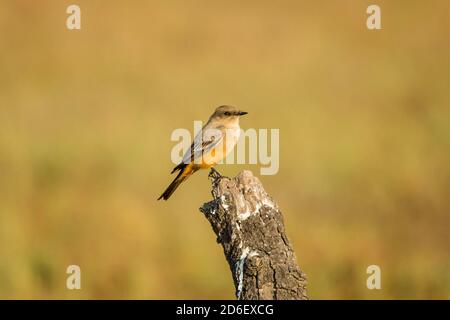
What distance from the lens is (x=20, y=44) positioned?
1981 cm

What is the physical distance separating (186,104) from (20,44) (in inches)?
175

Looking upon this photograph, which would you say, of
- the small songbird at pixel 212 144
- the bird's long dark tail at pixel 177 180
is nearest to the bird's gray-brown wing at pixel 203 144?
the small songbird at pixel 212 144

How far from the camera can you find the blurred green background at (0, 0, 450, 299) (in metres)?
13.4

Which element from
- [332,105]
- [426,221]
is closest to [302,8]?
[332,105]

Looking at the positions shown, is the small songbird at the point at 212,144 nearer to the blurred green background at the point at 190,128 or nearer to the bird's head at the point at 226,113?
the bird's head at the point at 226,113

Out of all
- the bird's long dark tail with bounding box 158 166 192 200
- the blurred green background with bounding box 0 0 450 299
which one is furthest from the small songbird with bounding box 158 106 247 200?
the blurred green background with bounding box 0 0 450 299

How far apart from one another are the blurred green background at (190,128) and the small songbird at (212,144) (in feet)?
8.66

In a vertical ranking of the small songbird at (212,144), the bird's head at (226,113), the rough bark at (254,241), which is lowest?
the rough bark at (254,241)

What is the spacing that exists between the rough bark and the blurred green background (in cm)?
533

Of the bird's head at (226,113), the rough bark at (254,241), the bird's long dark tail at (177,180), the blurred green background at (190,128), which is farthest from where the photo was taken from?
the blurred green background at (190,128)

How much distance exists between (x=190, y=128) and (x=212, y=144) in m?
5.14

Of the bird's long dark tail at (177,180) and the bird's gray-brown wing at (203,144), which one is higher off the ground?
the bird's gray-brown wing at (203,144)

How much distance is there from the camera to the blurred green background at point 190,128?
528 inches

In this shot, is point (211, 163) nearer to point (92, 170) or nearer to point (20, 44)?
point (92, 170)
